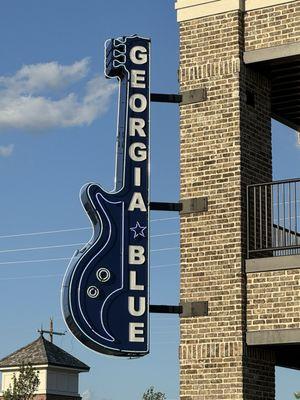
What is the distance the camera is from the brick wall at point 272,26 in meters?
21.5

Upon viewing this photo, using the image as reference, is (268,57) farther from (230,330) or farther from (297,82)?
(230,330)

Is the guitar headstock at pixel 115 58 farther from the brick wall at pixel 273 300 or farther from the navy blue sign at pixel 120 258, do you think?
the brick wall at pixel 273 300

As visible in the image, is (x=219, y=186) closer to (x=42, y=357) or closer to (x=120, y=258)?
(x=120, y=258)

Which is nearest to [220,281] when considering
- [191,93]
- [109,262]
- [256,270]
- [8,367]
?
[256,270]

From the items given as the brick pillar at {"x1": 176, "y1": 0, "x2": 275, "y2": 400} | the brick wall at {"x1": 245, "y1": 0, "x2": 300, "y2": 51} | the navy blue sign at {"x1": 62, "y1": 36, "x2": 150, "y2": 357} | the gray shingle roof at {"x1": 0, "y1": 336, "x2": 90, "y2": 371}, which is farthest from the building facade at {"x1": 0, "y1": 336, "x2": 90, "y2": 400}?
the brick wall at {"x1": 245, "y1": 0, "x2": 300, "y2": 51}

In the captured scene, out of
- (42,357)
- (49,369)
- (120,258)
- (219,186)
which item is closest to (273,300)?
(219,186)

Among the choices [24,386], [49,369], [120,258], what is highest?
[49,369]

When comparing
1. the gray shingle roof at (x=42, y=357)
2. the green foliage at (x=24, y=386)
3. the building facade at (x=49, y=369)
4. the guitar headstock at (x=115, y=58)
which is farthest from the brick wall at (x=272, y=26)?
the gray shingle roof at (x=42, y=357)

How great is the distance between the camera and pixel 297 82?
2312 centimetres

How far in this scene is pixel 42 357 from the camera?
70.2 meters

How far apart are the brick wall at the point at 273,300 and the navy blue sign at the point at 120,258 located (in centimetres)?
194

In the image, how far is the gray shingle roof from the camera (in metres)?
70.0

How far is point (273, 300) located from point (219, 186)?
2486 millimetres

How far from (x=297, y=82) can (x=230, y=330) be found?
5.55 metres
